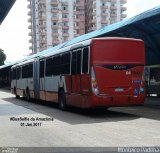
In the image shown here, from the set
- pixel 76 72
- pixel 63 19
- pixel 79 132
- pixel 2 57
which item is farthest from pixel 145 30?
pixel 63 19

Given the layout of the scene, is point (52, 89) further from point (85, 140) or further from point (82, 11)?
point (82, 11)

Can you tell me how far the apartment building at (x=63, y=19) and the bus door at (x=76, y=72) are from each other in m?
126

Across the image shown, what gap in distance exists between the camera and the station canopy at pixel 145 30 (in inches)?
841

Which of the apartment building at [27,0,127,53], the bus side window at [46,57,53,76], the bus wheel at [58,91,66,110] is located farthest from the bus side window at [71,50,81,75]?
the apartment building at [27,0,127,53]

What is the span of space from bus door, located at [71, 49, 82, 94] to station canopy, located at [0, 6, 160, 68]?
4.56 m

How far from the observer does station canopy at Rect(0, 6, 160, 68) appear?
21.4 meters

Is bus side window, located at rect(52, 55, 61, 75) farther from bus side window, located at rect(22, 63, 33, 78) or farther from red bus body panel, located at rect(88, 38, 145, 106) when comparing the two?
bus side window, located at rect(22, 63, 33, 78)

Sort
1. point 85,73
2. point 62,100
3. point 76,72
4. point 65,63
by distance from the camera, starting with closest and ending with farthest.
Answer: point 85,73 < point 76,72 < point 65,63 < point 62,100

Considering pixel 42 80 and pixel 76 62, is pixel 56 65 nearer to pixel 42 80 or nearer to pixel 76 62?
pixel 42 80

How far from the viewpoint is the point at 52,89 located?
72.1ft

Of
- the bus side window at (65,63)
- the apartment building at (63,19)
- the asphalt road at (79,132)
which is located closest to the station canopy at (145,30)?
the bus side window at (65,63)

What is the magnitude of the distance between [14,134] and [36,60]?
14.7 meters

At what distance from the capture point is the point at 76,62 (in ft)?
57.9

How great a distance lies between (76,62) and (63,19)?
136103mm
